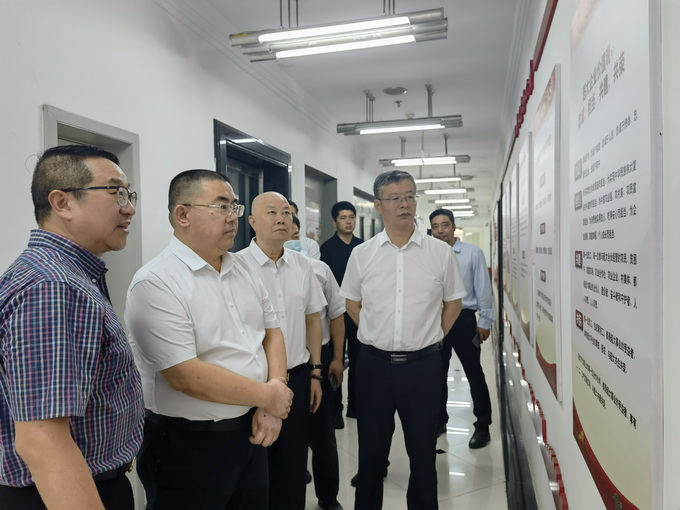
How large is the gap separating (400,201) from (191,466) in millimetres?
1534

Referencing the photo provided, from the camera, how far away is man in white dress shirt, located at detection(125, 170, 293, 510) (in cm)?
156

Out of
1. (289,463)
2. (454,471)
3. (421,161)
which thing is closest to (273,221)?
(289,463)

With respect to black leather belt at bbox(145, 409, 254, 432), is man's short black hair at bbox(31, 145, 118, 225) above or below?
above

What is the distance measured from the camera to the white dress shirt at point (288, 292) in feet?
7.89

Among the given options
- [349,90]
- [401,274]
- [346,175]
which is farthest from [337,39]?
[346,175]

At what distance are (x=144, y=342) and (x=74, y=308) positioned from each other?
54 centimetres

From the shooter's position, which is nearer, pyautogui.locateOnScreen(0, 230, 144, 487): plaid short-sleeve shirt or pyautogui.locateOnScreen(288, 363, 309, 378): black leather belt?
pyautogui.locateOnScreen(0, 230, 144, 487): plaid short-sleeve shirt

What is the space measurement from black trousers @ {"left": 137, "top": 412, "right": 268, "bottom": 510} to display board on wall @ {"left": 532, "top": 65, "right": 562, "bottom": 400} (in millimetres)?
1176

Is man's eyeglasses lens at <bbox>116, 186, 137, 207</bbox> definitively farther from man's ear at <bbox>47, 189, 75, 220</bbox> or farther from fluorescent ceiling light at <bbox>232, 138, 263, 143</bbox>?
fluorescent ceiling light at <bbox>232, 138, 263, 143</bbox>

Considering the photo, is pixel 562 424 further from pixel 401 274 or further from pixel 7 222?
pixel 7 222

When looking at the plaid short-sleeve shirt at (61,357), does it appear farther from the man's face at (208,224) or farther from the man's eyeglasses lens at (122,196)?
the man's face at (208,224)

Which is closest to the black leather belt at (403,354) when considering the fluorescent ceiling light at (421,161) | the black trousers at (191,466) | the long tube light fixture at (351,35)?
the black trousers at (191,466)

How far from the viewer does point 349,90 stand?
5652 mm

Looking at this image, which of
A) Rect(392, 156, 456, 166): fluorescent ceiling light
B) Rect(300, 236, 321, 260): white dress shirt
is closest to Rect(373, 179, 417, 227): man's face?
Rect(300, 236, 321, 260): white dress shirt
